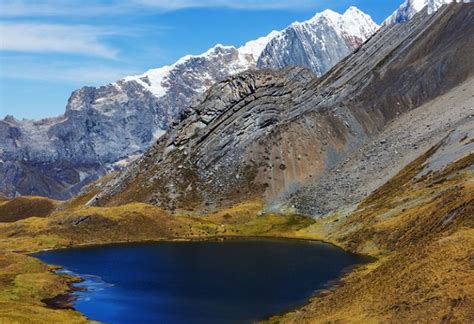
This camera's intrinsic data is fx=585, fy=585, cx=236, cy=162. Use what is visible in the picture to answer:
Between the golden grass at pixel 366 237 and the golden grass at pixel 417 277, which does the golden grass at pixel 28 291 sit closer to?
the golden grass at pixel 366 237

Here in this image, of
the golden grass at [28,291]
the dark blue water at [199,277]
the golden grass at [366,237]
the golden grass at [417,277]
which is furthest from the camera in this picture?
the dark blue water at [199,277]

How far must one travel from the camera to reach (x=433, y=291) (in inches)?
2376

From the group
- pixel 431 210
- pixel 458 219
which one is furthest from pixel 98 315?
pixel 431 210

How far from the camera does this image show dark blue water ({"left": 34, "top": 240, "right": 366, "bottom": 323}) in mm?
84188

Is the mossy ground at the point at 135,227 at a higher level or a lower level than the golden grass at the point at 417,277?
higher

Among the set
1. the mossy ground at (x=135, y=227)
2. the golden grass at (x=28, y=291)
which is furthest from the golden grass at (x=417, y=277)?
the mossy ground at (x=135, y=227)

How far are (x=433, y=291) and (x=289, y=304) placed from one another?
28.9 meters

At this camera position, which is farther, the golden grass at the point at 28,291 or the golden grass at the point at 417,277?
the golden grass at the point at 28,291

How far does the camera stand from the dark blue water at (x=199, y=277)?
8419 cm

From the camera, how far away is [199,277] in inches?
4286

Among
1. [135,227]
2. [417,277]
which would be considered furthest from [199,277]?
[135,227]

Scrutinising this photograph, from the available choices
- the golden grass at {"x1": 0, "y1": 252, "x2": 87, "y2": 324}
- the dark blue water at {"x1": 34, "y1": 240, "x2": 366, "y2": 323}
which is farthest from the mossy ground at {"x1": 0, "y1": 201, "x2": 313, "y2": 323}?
the golden grass at {"x1": 0, "y1": 252, "x2": 87, "y2": 324}

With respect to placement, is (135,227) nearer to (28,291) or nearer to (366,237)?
(366,237)

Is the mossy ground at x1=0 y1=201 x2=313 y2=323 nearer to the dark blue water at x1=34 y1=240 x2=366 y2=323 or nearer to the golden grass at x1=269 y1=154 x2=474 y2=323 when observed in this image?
the dark blue water at x1=34 y1=240 x2=366 y2=323
